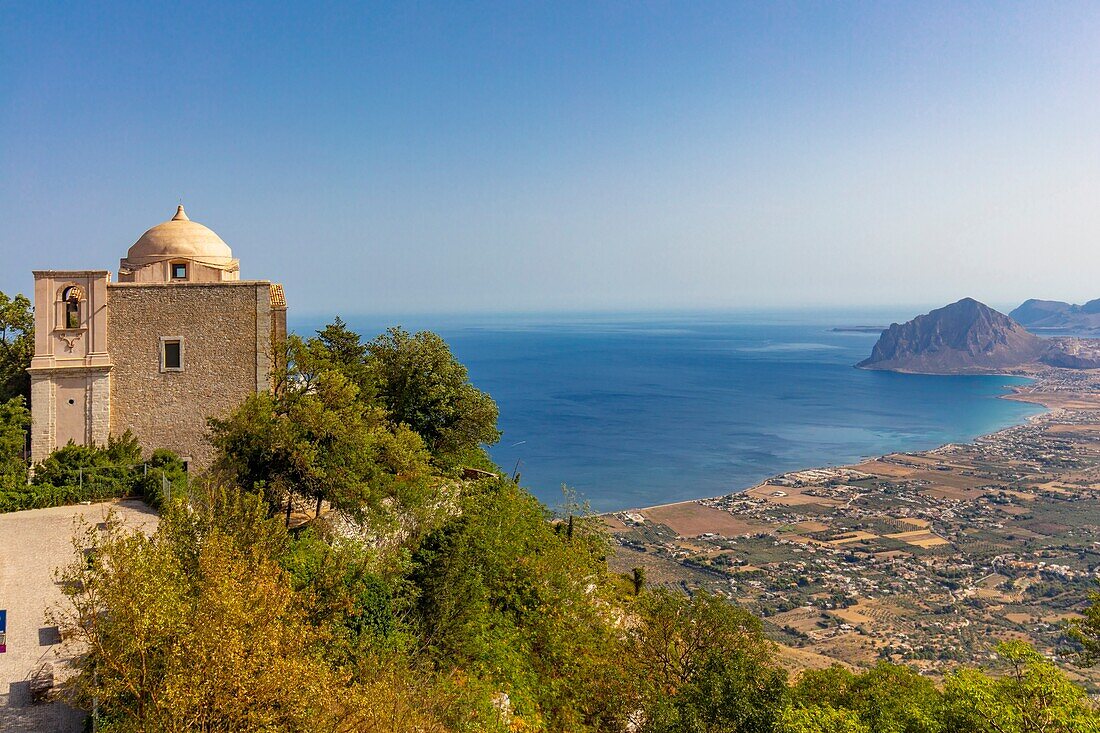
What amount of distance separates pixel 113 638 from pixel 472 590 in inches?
360

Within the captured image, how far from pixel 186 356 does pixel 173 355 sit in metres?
0.42

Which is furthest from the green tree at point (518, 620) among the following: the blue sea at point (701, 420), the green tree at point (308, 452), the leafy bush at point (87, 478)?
the blue sea at point (701, 420)

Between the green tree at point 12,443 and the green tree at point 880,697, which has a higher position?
the green tree at point 12,443

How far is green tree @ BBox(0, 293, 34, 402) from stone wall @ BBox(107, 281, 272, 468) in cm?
353

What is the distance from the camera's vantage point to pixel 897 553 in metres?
53.7

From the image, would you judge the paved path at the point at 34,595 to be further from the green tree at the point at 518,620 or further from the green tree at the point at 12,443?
the green tree at the point at 518,620

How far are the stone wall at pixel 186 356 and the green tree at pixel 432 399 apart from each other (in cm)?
460

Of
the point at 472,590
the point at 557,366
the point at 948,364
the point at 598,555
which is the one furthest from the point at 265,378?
the point at 948,364

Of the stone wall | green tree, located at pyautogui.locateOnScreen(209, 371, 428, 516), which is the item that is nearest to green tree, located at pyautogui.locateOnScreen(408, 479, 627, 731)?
green tree, located at pyautogui.locateOnScreen(209, 371, 428, 516)

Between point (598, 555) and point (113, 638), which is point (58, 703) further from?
point (598, 555)

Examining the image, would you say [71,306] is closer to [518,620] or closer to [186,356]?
[186,356]

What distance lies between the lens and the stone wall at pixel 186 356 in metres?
20.9

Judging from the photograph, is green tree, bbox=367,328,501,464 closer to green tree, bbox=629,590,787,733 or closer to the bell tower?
the bell tower

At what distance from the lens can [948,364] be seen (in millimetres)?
190875
